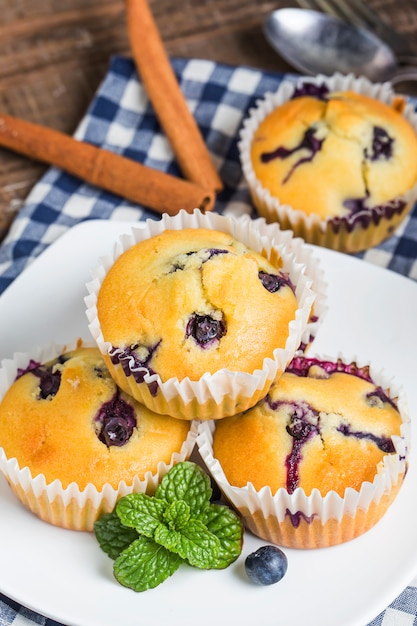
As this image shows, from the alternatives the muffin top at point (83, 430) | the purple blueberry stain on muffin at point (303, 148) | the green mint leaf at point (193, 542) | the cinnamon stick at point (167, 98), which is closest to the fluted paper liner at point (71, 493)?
the muffin top at point (83, 430)

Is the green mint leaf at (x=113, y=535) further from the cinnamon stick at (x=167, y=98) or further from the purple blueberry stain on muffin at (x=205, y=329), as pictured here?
the cinnamon stick at (x=167, y=98)

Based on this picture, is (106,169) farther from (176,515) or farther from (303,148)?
(176,515)

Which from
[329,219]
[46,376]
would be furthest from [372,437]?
[329,219]

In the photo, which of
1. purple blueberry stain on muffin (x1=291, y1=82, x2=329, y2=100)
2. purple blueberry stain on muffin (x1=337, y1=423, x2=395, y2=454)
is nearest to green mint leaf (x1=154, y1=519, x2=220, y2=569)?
purple blueberry stain on muffin (x1=337, y1=423, x2=395, y2=454)

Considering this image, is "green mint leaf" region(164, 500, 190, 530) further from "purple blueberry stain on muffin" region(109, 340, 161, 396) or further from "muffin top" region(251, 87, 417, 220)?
"muffin top" region(251, 87, 417, 220)

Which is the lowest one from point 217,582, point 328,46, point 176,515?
point 217,582

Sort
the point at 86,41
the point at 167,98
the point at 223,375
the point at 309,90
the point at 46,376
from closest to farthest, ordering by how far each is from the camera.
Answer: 1. the point at 223,375
2. the point at 46,376
3. the point at 309,90
4. the point at 167,98
5. the point at 86,41

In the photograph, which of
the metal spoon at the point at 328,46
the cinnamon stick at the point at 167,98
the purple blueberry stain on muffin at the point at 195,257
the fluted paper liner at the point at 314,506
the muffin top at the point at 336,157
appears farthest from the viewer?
the metal spoon at the point at 328,46
